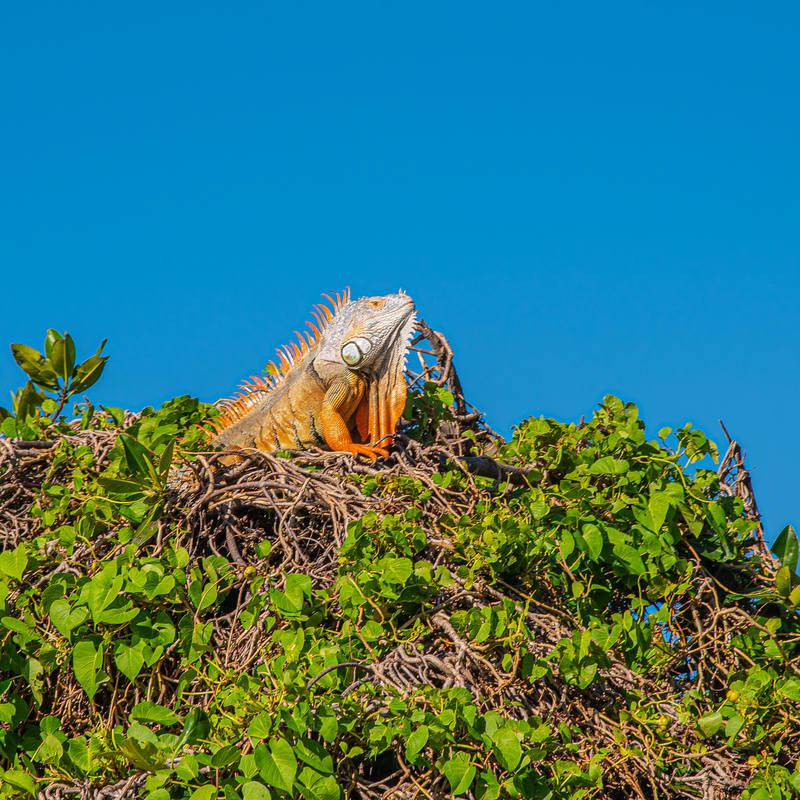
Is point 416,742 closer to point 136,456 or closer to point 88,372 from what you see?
point 136,456

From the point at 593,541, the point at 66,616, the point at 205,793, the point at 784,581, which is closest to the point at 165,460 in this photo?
the point at 66,616

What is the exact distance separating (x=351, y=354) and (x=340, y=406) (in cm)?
29

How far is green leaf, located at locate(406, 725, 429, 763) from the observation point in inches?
130

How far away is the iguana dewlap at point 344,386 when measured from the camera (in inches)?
227

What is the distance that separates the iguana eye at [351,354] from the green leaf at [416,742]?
9.18 feet

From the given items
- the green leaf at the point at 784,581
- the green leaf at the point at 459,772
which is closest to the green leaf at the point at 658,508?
the green leaf at the point at 784,581

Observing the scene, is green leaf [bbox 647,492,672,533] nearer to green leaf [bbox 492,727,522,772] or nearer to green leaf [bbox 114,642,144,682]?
green leaf [bbox 492,727,522,772]

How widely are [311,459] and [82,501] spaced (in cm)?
105

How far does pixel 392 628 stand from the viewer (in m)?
3.89

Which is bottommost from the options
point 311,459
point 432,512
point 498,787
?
point 498,787

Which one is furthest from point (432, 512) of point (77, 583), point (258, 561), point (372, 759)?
point (77, 583)

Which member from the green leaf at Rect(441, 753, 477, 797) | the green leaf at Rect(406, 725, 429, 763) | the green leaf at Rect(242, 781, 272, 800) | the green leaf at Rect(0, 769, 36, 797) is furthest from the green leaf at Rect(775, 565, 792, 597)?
the green leaf at Rect(0, 769, 36, 797)

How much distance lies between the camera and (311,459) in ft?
16.3

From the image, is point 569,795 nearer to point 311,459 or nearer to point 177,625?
point 177,625
